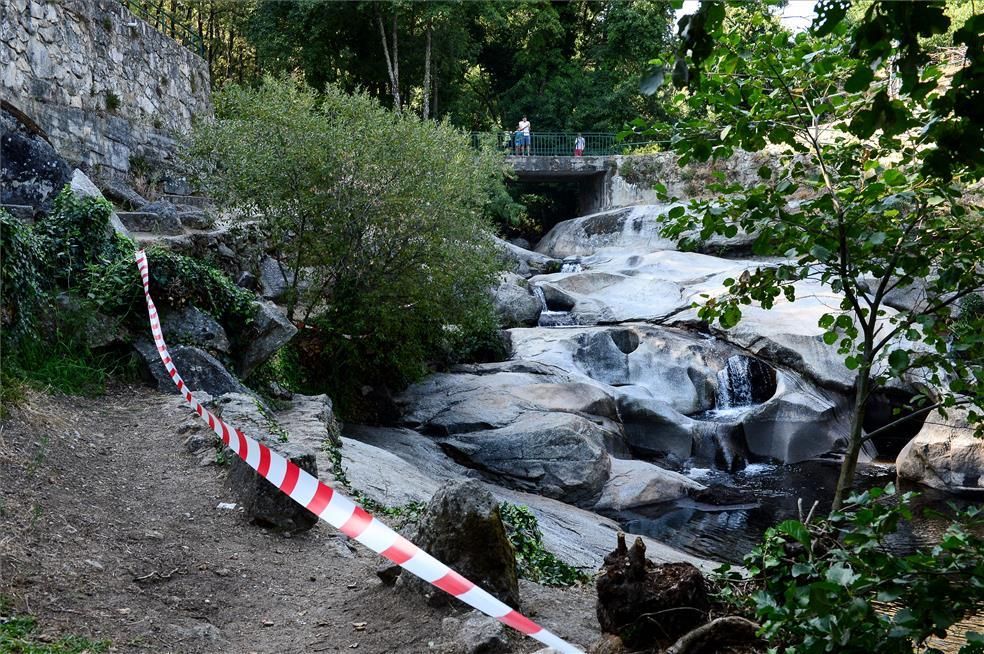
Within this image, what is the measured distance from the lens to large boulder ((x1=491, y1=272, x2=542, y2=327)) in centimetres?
1936

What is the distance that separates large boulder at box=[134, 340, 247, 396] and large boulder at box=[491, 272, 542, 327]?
10811mm

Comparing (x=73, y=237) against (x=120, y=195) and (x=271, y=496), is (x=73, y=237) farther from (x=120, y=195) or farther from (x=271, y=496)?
(x=120, y=195)

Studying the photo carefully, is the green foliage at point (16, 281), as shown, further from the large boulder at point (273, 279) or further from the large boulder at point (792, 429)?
the large boulder at point (792, 429)

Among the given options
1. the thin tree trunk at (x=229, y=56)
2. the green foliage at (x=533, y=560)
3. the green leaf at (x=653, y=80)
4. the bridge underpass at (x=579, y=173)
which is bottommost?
the green foliage at (x=533, y=560)

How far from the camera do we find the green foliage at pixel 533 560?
5.79 metres

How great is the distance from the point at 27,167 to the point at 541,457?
7780 mm

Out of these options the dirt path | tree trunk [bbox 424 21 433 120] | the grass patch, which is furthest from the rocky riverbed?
tree trunk [bbox 424 21 433 120]

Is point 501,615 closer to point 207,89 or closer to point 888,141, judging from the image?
point 888,141

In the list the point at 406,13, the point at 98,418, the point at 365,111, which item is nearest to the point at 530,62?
the point at 406,13

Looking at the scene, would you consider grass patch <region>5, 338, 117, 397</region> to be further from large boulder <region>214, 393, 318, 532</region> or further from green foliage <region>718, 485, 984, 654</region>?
green foliage <region>718, 485, 984, 654</region>

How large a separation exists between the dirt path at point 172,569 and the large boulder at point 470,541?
27cm

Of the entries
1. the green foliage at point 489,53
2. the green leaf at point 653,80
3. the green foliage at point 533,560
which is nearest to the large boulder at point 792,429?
the green foliage at point 533,560

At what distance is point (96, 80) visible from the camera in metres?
14.7

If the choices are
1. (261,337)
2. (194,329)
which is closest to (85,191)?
(194,329)
